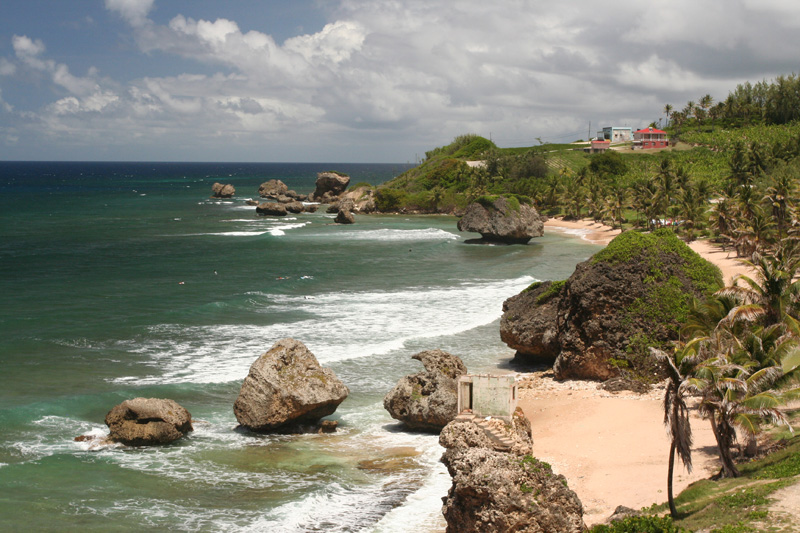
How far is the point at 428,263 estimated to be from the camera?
58625 mm

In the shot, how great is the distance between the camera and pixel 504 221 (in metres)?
72.1

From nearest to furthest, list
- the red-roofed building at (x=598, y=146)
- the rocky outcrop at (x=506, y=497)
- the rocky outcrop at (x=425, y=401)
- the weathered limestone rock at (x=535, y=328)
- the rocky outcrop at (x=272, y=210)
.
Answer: the rocky outcrop at (x=506, y=497) < the rocky outcrop at (x=425, y=401) < the weathered limestone rock at (x=535, y=328) < the rocky outcrop at (x=272, y=210) < the red-roofed building at (x=598, y=146)

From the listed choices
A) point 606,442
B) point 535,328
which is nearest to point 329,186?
point 535,328

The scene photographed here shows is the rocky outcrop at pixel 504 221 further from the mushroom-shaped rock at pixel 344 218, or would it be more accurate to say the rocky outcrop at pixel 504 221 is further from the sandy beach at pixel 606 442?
the sandy beach at pixel 606 442

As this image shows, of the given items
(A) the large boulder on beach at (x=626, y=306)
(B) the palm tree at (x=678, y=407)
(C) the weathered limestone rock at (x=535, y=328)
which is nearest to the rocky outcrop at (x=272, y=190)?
(C) the weathered limestone rock at (x=535, y=328)

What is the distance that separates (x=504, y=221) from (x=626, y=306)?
45.9 meters

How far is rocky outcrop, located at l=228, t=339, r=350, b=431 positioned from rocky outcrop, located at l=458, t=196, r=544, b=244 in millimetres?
51086

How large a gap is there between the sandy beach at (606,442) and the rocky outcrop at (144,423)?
11.5m

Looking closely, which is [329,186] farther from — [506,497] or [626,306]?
[506,497]

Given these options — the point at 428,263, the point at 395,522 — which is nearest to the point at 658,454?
the point at 395,522

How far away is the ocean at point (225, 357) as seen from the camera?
1789 centimetres

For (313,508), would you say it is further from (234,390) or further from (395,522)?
(234,390)

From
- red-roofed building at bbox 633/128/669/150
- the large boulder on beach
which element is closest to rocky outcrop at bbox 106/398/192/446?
the large boulder on beach

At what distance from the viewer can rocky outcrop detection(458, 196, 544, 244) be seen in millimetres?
71875
